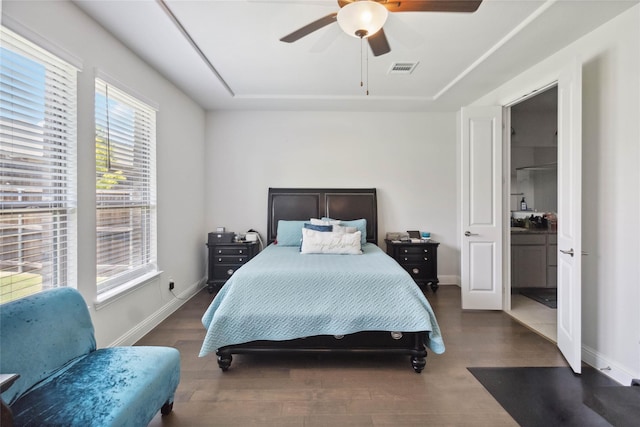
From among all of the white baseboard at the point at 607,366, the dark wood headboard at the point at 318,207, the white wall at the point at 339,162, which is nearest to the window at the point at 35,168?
the white wall at the point at 339,162

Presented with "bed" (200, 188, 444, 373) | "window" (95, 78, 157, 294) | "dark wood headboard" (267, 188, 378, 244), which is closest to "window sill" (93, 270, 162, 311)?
"window" (95, 78, 157, 294)

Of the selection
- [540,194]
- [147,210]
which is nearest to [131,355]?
[147,210]

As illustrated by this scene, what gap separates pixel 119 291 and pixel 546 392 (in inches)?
134

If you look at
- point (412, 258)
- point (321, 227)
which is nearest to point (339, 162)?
point (321, 227)

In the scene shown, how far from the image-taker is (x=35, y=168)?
1.75m

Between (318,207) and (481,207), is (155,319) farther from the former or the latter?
(481,207)

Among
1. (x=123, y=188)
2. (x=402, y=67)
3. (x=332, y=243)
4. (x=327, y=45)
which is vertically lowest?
(x=332, y=243)

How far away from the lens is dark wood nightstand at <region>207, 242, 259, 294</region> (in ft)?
12.9

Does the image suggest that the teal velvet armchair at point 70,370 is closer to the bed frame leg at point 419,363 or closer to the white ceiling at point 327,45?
the bed frame leg at point 419,363

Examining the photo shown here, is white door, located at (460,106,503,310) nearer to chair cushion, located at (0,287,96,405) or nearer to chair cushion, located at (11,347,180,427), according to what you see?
chair cushion, located at (11,347,180,427)

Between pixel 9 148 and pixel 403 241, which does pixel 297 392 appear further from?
pixel 403 241

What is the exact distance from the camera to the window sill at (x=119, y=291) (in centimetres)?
219

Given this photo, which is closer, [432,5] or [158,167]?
[432,5]

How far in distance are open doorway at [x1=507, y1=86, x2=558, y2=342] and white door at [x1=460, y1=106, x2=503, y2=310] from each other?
0.30 meters
